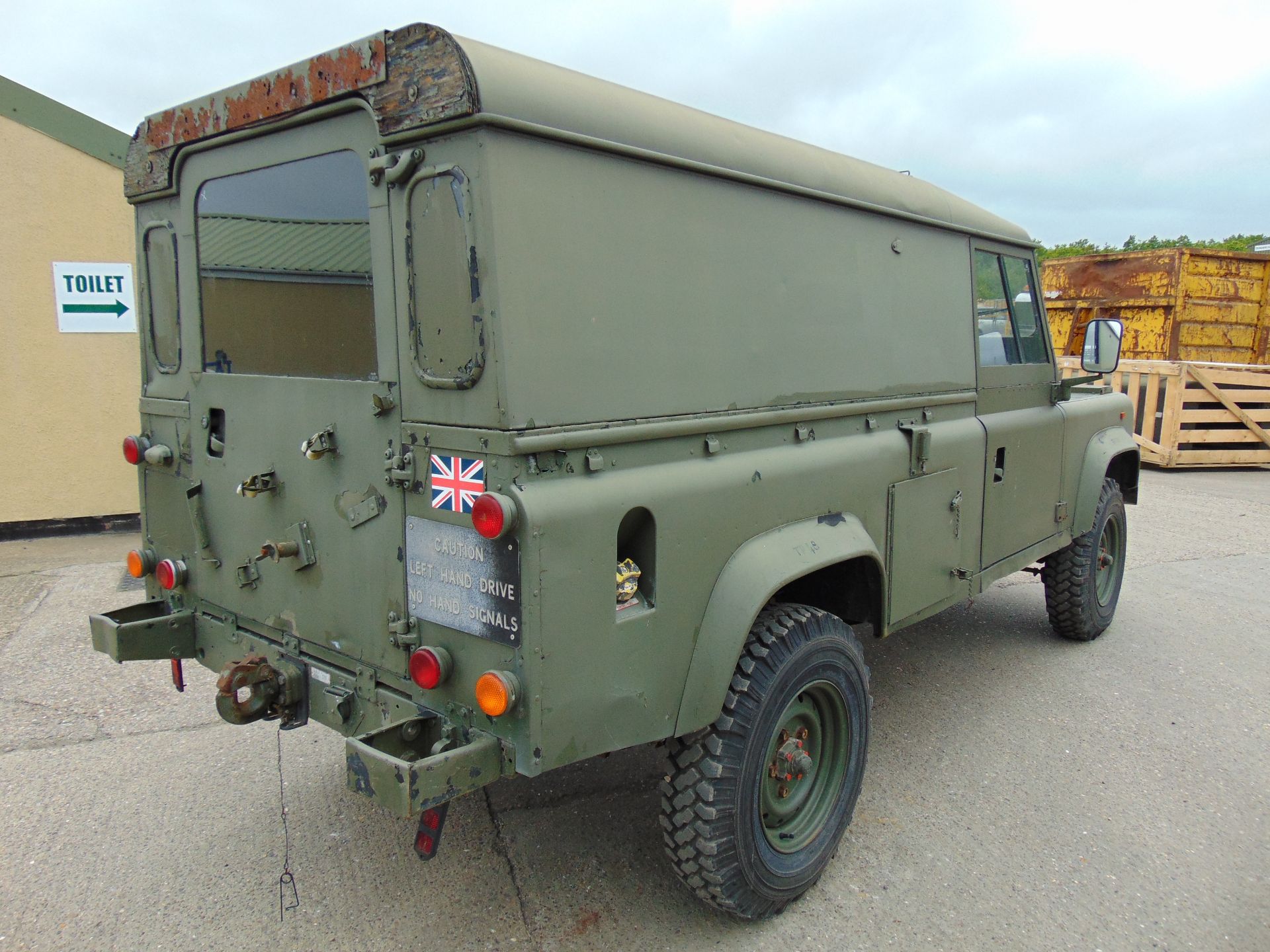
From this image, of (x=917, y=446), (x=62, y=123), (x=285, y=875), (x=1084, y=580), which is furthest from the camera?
(x=62, y=123)

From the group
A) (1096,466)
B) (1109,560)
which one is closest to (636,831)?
(1096,466)

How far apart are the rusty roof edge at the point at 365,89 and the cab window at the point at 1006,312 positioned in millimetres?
2723

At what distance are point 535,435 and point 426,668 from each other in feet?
2.30

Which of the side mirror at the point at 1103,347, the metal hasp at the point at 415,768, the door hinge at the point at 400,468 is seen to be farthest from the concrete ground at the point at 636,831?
the side mirror at the point at 1103,347

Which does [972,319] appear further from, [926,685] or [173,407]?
[173,407]

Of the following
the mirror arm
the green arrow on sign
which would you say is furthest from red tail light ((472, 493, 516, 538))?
the green arrow on sign

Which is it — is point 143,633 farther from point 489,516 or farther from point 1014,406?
point 1014,406

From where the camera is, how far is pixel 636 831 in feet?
10.7

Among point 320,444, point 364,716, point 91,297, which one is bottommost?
point 364,716

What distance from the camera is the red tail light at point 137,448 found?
10.9 ft

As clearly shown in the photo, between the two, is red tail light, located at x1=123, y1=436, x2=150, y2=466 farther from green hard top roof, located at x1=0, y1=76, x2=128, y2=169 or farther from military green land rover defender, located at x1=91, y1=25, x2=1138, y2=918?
green hard top roof, located at x1=0, y1=76, x2=128, y2=169

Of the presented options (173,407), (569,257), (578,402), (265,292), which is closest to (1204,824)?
(578,402)

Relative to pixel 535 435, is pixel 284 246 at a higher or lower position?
higher

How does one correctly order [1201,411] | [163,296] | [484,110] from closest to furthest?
1. [484,110]
2. [163,296]
3. [1201,411]
